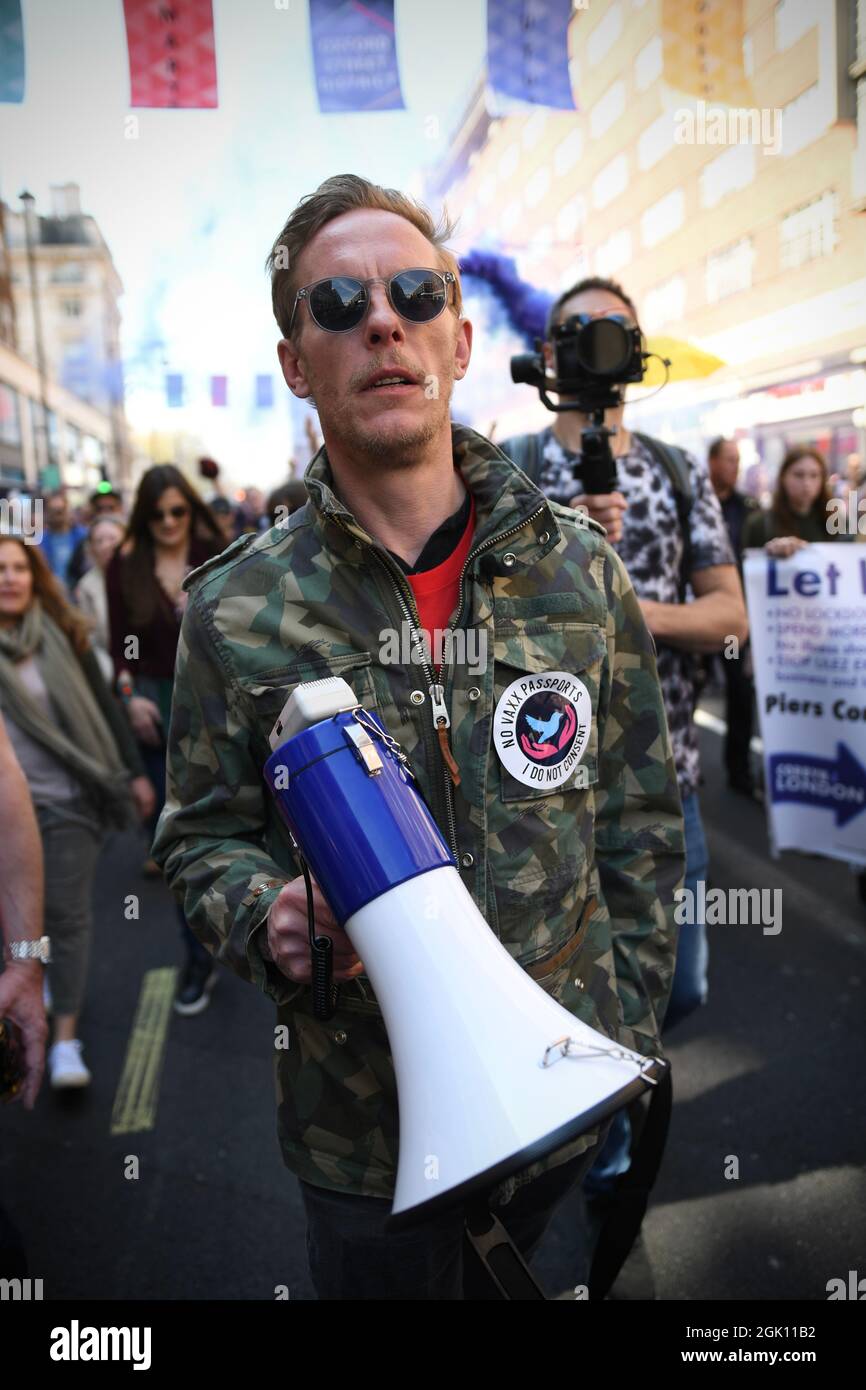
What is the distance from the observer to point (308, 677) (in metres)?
1.35

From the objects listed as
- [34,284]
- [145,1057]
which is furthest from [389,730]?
[34,284]

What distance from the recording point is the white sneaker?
10.6 ft

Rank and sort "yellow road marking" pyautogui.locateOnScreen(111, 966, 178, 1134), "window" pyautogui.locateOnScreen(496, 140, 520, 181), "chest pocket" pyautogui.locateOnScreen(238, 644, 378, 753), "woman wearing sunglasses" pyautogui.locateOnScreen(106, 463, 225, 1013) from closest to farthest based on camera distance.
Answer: "chest pocket" pyautogui.locateOnScreen(238, 644, 378, 753) < "yellow road marking" pyautogui.locateOnScreen(111, 966, 178, 1134) < "woman wearing sunglasses" pyautogui.locateOnScreen(106, 463, 225, 1013) < "window" pyautogui.locateOnScreen(496, 140, 520, 181)

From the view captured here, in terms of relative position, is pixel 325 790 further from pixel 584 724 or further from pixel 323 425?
pixel 323 425

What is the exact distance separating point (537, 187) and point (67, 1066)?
21.7 meters

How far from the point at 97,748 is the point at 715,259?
19.2 meters

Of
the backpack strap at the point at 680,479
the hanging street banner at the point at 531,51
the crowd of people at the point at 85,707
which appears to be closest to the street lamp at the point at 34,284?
the crowd of people at the point at 85,707

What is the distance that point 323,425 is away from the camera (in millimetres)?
1496

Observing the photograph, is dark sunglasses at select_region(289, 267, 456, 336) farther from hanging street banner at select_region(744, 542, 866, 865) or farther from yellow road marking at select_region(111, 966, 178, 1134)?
hanging street banner at select_region(744, 542, 866, 865)

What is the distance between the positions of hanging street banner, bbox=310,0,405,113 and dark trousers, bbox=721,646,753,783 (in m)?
3.71

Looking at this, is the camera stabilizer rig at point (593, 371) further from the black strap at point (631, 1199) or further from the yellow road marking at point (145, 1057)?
the yellow road marking at point (145, 1057)

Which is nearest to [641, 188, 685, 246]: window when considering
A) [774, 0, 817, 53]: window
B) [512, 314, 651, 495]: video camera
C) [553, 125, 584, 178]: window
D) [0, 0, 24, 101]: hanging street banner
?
[553, 125, 584, 178]: window

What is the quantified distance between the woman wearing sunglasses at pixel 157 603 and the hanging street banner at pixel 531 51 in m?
2.06

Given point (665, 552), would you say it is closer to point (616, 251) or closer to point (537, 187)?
point (537, 187)
